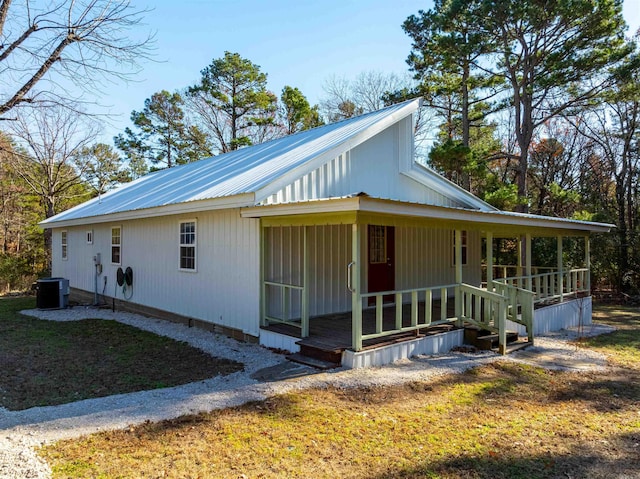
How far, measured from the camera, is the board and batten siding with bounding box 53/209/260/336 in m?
7.79

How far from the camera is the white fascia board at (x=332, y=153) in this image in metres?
7.25

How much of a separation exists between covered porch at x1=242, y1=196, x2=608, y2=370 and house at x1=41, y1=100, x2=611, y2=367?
0.03 metres

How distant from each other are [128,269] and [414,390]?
8.47 meters

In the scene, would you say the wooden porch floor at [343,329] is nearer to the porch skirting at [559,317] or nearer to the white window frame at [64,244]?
the porch skirting at [559,317]

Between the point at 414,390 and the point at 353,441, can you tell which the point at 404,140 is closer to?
the point at 414,390

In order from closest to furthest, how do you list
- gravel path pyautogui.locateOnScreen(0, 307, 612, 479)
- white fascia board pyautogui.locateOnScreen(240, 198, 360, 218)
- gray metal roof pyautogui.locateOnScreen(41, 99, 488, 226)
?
gravel path pyautogui.locateOnScreen(0, 307, 612, 479) → white fascia board pyautogui.locateOnScreen(240, 198, 360, 218) → gray metal roof pyautogui.locateOnScreen(41, 99, 488, 226)

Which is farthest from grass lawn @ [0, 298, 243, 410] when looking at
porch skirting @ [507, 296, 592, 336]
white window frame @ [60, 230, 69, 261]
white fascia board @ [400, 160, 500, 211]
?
porch skirting @ [507, 296, 592, 336]

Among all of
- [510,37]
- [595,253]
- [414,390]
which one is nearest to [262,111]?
[510,37]

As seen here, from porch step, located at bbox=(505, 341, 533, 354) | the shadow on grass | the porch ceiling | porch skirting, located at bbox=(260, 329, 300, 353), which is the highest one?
the porch ceiling

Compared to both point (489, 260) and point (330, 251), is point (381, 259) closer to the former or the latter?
point (330, 251)

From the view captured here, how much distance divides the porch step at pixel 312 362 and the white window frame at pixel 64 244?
12132mm

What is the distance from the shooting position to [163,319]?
10.2 meters

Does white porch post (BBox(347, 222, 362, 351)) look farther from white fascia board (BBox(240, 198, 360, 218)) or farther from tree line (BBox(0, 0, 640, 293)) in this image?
tree line (BBox(0, 0, 640, 293))

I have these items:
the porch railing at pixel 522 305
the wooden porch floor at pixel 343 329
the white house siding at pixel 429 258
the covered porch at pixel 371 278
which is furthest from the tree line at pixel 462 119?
the porch railing at pixel 522 305
